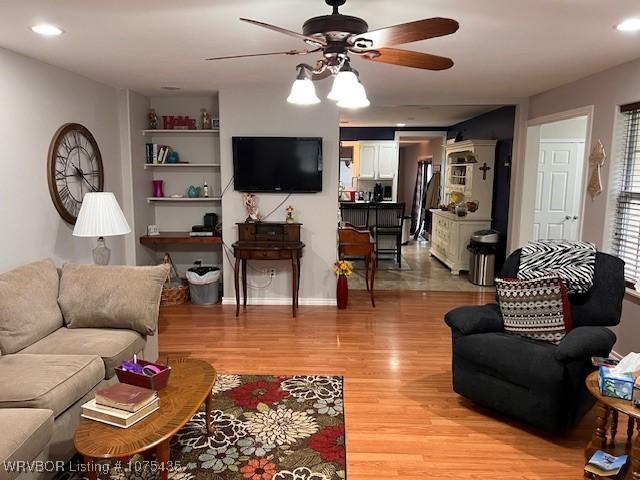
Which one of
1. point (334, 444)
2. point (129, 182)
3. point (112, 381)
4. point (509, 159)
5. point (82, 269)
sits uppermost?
point (509, 159)

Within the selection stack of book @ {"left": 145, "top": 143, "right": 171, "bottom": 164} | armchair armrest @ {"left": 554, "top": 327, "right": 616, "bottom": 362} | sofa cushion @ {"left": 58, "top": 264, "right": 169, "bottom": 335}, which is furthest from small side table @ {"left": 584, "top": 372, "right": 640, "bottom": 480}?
stack of book @ {"left": 145, "top": 143, "right": 171, "bottom": 164}

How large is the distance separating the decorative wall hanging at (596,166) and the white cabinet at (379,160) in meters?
5.56

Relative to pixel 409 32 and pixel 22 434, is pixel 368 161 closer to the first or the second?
pixel 409 32

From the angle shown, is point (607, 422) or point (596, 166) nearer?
point (607, 422)

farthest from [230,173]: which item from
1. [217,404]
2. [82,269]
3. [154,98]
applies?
[217,404]

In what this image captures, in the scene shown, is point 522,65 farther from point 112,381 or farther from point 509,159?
point 112,381

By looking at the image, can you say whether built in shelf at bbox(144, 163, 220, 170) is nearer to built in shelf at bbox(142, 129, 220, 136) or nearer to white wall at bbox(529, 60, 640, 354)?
built in shelf at bbox(142, 129, 220, 136)

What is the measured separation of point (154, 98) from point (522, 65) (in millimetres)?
4079

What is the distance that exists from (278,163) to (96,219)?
2013 mm

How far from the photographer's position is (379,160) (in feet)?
31.1

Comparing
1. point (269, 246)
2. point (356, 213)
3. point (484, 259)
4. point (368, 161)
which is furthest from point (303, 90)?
point (368, 161)

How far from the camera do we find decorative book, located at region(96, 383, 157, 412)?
6.32 feet

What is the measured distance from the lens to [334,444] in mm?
2539

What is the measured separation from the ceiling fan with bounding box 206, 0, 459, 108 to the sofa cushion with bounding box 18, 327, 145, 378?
71.4 inches
